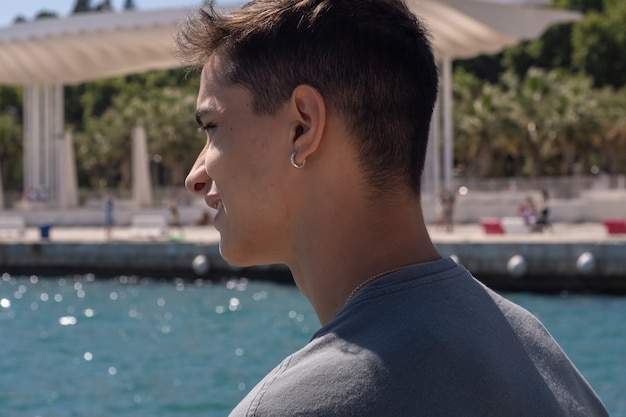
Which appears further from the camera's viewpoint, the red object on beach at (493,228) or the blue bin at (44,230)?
the blue bin at (44,230)

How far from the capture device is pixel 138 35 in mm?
37406

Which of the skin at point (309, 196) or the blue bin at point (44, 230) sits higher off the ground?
the skin at point (309, 196)

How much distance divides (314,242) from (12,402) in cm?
1133

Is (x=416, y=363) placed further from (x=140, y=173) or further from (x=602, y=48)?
(x=602, y=48)

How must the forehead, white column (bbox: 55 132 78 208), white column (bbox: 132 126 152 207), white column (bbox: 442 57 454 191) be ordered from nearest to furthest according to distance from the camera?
1. the forehead
2. white column (bbox: 442 57 454 191)
3. white column (bbox: 132 126 152 207)
4. white column (bbox: 55 132 78 208)

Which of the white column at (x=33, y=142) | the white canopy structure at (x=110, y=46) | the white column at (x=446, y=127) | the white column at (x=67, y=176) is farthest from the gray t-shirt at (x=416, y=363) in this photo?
the white column at (x=33, y=142)

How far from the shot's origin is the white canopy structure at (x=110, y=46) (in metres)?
36.0

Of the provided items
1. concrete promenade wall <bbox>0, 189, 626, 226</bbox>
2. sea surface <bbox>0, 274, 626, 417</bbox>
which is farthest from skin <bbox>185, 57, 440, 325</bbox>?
concrete promenade wall <bbox>0, 189, 626, 226</bbox>

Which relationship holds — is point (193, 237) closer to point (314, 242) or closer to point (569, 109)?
point (569, 109)

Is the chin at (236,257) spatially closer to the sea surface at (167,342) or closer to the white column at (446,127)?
the sea surface at (167,342)

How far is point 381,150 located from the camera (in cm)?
137

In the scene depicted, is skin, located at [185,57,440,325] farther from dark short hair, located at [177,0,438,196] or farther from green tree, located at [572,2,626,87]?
green tree, located at [572,2,626,87]

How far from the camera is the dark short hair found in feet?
4.39

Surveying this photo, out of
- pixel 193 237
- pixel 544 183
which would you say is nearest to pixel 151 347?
pixel 193 237
